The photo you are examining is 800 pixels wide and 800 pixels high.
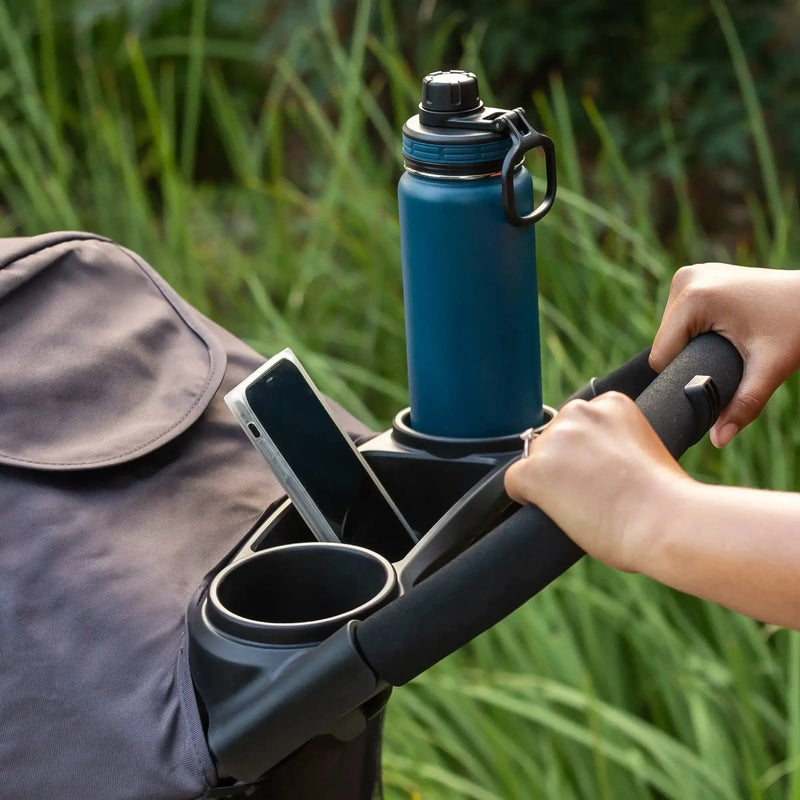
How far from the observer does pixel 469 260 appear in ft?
3.07

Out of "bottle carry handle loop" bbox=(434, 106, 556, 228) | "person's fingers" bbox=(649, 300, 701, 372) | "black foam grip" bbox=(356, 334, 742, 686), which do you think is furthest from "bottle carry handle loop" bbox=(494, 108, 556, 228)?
"black foam grip" bbox=(356, 334, 742, 686)

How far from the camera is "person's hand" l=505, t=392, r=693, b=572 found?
2.39 feet

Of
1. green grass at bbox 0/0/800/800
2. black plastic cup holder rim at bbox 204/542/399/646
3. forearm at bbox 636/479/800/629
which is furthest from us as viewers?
green grass at bbox 0/0/800/800

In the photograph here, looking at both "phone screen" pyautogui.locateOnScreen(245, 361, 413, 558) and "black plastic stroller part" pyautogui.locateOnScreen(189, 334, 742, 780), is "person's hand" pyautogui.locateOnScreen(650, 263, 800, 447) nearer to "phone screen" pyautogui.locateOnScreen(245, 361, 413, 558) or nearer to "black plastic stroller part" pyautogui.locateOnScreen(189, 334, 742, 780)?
"black plastic stroller part" pyautogui.locateOnScreen(189, 334, 742, 780)

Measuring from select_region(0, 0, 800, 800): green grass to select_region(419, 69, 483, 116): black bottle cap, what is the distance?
0.67 meters

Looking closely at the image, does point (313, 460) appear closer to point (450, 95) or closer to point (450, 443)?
point (450, 443)

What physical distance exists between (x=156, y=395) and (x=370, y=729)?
33 centimetres

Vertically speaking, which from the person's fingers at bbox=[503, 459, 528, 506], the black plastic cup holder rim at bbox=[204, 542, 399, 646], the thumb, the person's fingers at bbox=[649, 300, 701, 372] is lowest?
the black plastic cup holder rim at bbox=[204, 542, 399, 646]

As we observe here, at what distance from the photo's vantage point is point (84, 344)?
1.00 metres

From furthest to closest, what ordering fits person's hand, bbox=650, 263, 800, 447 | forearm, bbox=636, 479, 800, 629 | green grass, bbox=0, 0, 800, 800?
green grass, bbox=0, 0, 800, 800 < person's hand, bbox=650, 263, 800, 447 < forearm, bbox=636, 479, 800, 629

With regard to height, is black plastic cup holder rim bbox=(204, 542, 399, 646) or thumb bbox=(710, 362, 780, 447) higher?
thumb bbox=(710, 362, 780, 447)

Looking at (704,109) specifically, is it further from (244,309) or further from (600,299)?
(244,309)

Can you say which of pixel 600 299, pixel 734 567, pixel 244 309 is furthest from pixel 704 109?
pixel 734 567

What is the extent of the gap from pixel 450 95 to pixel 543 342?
3.85 feet
